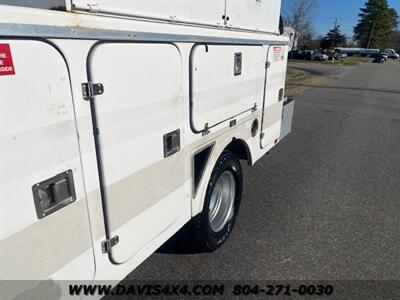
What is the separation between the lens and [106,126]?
1596 mm

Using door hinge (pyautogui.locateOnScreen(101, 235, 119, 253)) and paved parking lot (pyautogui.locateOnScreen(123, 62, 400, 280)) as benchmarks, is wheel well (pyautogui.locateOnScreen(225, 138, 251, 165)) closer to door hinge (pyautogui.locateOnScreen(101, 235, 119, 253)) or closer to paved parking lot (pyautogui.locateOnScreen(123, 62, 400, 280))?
paved parking lot (pyautogui.locateOnScreen(123, 62, 400, 280))

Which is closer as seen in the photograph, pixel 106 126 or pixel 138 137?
pixel 106 126

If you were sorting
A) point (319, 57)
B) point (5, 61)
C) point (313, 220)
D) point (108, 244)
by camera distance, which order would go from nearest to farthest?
point (5, 61) < point (108, 244) < point (313, 220) < point (319, 57)

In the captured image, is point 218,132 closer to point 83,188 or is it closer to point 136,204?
point 136,204

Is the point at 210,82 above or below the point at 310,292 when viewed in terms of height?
above

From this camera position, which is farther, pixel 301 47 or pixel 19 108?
pixel 301 47

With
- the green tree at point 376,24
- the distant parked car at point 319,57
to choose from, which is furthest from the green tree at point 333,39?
the distant parked car at point 319,57

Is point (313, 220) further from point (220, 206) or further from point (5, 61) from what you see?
point (5, 61)

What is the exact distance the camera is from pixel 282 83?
427 centimetres

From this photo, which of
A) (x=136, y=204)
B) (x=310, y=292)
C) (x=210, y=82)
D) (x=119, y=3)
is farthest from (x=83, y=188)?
(x=310, y=292)

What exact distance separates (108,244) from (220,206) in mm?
1705

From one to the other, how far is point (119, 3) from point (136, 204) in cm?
110

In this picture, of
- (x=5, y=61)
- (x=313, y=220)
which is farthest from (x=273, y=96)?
(x=5, y=61)

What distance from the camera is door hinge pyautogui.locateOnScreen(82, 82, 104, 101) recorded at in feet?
4.78
